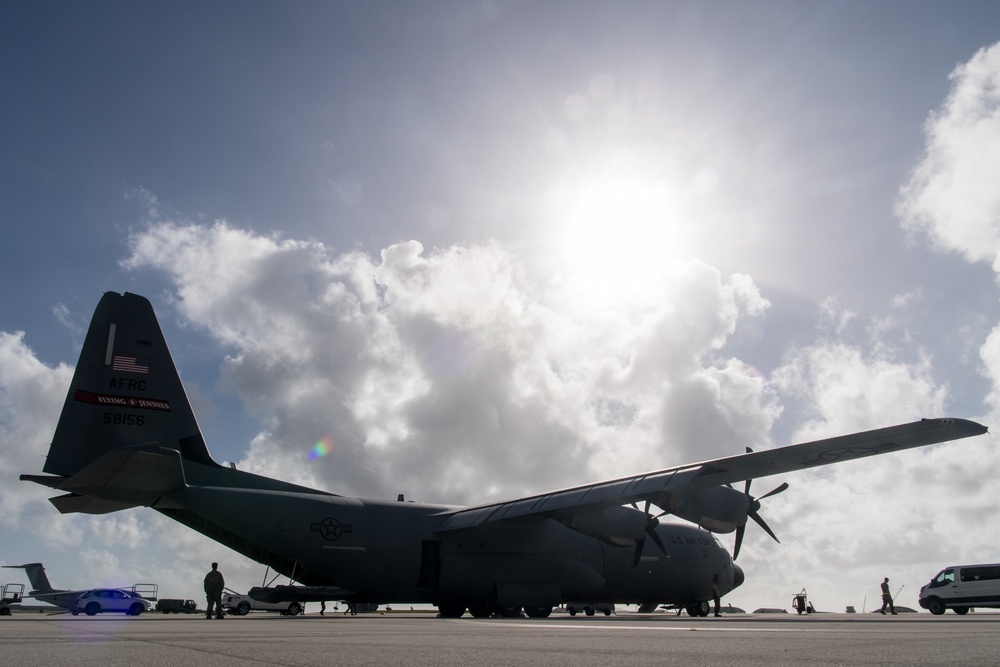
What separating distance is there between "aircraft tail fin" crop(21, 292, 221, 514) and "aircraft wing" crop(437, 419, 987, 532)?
7.78 m

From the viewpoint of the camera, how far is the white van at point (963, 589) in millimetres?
26609

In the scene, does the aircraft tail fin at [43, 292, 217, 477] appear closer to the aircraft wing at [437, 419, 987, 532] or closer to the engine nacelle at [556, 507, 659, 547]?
the aircraft wing at [437, 419, 987, 532]

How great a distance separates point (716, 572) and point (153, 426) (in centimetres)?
1957

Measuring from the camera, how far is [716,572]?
26.1 meters

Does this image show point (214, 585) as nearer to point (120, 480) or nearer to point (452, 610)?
point (120, 480)

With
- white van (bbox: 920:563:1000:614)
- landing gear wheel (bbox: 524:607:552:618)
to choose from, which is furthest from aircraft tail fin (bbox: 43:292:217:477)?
white van (bbox: 920:563:1000:614)

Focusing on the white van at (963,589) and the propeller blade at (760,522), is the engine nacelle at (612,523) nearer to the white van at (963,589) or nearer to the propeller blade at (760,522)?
the propeller blade at (760,522)

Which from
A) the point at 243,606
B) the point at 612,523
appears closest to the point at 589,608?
the point at 612,523

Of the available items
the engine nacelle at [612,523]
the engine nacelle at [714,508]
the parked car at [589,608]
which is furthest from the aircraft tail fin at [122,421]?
the parked car at [589,608]

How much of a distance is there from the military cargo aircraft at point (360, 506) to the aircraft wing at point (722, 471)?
0.13ft

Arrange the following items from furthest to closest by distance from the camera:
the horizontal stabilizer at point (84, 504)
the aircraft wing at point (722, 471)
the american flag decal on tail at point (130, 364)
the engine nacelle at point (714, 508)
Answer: the engine nacelle at point (714, 508) → the american flag decal on tail at point (130, 364) → the horizontal stabilizer at point (84, 504) → the aircraft wing at point (722, 471)

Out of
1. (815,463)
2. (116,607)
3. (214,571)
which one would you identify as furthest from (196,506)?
(116,607)

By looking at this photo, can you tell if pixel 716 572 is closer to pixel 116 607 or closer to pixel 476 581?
pixel 476 581

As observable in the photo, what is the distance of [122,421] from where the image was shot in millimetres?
17031
